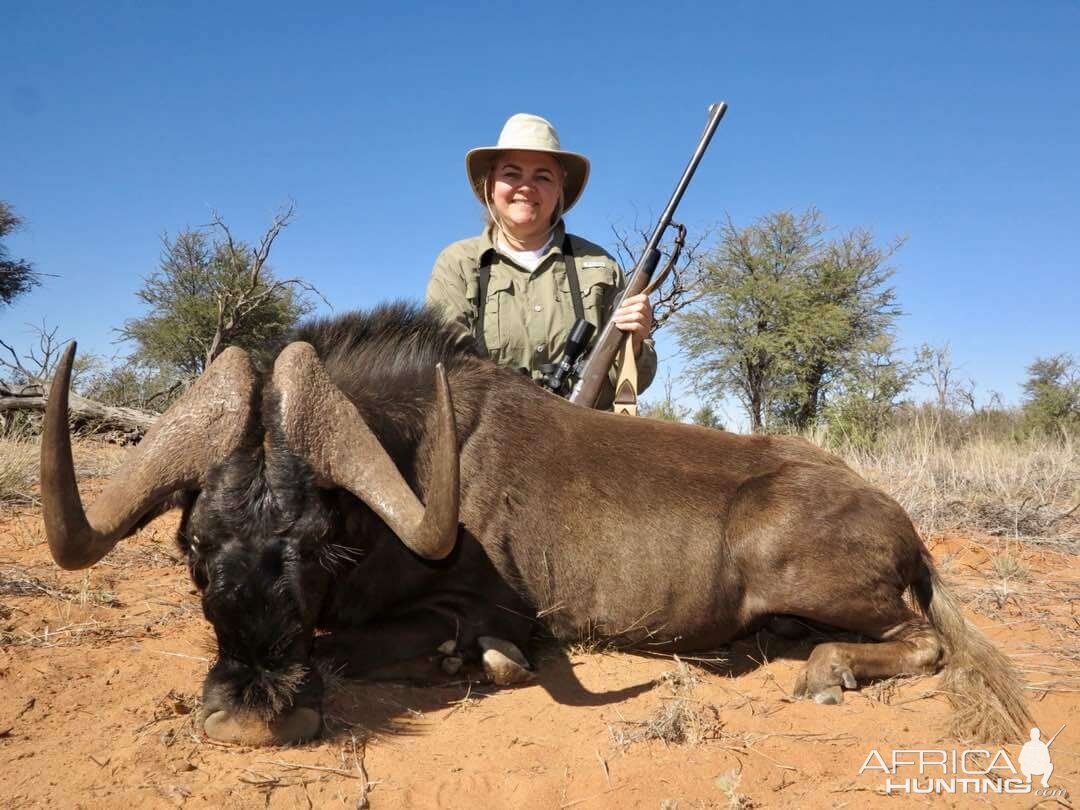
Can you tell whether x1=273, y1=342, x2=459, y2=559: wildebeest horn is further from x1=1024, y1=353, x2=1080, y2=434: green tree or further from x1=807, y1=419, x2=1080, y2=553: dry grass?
x1=1024, y1=353, x2=1080, y2=434: green tree

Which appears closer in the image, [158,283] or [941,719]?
[941,719]

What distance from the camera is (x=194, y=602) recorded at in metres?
4.02

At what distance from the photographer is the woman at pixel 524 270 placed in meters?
5.40

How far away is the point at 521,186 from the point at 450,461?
11.8ft

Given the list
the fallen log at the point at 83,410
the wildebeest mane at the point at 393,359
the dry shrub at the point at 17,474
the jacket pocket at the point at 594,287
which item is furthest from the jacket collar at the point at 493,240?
the fallen log at the point at 83,410

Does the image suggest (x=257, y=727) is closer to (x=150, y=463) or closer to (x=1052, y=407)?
(x=150, y=463)

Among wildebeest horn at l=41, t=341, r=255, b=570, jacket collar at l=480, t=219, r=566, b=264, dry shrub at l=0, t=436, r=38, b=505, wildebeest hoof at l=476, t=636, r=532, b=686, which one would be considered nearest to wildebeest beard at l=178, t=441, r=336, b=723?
wildebeest horn at l=41, t=341, r=255, b=570

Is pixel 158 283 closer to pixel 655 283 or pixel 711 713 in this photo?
pixel 655 283

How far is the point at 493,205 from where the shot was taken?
568 centimetres

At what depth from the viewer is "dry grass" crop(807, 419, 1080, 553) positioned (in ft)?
20.3

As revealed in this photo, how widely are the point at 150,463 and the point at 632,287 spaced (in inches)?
143

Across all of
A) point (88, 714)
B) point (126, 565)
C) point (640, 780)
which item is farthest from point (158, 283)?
point (640, 780)

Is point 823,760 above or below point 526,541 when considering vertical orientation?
below

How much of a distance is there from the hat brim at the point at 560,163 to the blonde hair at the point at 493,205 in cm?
2
